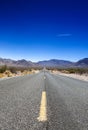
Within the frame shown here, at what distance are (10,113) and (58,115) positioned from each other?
112 cm

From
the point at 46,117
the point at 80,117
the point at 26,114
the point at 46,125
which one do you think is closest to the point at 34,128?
the point at 46,125

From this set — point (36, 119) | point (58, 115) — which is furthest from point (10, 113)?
point (58, 115)

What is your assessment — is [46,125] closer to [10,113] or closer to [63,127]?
[63,127]

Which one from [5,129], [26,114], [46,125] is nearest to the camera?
[5,129]

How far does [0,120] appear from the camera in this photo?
367 centimetres

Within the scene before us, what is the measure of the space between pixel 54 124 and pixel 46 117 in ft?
1.56

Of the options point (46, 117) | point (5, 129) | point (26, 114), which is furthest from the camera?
point (26, 114)

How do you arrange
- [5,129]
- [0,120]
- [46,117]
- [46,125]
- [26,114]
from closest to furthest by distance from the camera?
[5,129] < [46,125] < [0,120] < [46,117] < [26,114]

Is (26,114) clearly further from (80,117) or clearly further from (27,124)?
(80,117)

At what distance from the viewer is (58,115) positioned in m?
4.16

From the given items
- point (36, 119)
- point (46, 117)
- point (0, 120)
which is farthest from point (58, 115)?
point (0, 120)

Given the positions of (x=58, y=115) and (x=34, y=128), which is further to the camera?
(x=58, y=115)

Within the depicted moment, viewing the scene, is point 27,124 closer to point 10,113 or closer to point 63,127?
point 63,127

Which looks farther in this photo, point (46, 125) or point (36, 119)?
point (36, 119)
